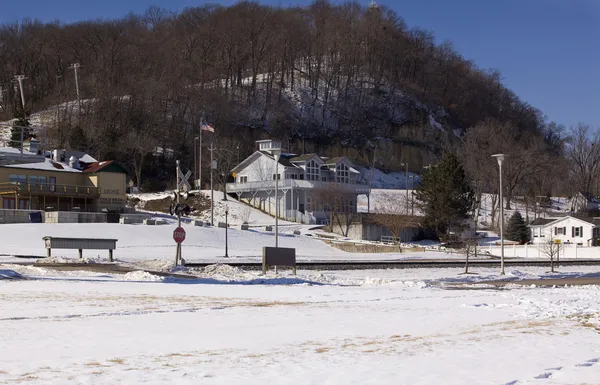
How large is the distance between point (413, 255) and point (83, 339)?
44512mm

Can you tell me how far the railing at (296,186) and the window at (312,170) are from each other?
4481mm

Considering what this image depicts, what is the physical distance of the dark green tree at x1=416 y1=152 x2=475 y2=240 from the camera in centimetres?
7375

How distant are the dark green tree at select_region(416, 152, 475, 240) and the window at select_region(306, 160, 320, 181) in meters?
17.0

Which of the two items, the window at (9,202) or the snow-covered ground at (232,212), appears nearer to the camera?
the window at (9,202)

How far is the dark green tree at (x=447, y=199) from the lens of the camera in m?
73.8

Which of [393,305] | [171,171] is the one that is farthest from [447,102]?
[393,305]

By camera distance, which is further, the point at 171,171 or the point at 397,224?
the point at 171,171

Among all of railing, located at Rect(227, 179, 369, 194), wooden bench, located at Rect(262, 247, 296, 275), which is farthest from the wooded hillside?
wooden bench, located at Rect(262, 247, 296, 275)

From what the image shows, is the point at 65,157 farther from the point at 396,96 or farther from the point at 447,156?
the point at 396,96

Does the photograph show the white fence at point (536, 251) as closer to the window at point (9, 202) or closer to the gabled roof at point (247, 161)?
the gabled roof at point (247, 161)

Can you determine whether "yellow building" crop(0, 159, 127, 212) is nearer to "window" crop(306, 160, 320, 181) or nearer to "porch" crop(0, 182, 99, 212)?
"porch" crop(0, 182, 99, 212)

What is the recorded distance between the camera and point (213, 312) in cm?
1670

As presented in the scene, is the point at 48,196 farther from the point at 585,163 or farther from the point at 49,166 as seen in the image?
the point at 585,163

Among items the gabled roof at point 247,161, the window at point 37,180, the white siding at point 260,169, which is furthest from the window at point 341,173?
the window at point 37,180
